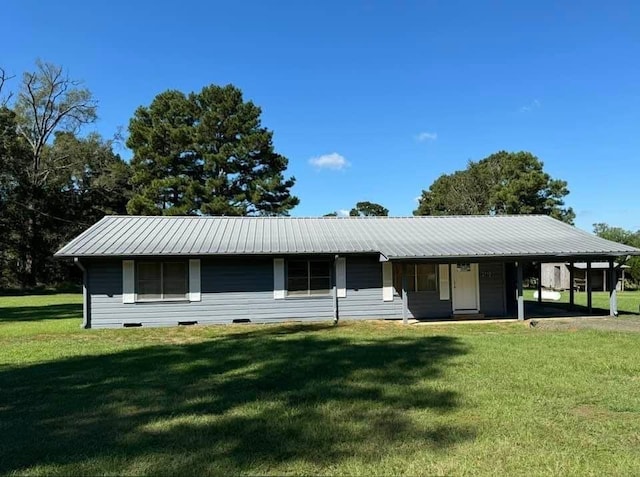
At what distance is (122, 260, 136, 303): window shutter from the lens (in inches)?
594

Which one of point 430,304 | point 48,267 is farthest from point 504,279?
point 48,267

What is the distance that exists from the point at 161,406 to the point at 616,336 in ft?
32.1

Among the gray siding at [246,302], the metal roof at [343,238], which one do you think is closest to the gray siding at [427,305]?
the gray siding at [246,302]

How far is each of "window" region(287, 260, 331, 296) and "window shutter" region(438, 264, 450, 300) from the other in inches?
138

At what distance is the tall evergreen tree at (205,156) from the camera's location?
37.8 metres

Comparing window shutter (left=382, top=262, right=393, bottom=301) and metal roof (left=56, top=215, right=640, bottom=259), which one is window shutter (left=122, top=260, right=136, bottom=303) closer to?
metal roof (left=56, top=215, right=640, bottom=259)

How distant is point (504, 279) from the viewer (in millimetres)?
17047

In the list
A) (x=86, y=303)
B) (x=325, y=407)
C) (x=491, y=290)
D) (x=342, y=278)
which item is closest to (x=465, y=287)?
(x=491, y=290)

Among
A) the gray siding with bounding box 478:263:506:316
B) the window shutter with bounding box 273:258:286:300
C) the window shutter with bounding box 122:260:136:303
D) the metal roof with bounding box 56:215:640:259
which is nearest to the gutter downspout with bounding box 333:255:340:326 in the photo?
the metal roof with bounding box 56:215:640:259

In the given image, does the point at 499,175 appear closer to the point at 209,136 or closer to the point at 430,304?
the point at 209,136

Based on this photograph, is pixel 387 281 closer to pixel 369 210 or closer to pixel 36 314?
pixel 36 314

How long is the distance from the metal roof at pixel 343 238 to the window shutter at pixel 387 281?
2.32 ft

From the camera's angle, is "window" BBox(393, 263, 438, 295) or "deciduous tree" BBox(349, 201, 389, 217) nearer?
"window" BBox(393, 263, 438, 295)

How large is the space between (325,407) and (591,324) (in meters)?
10.6
